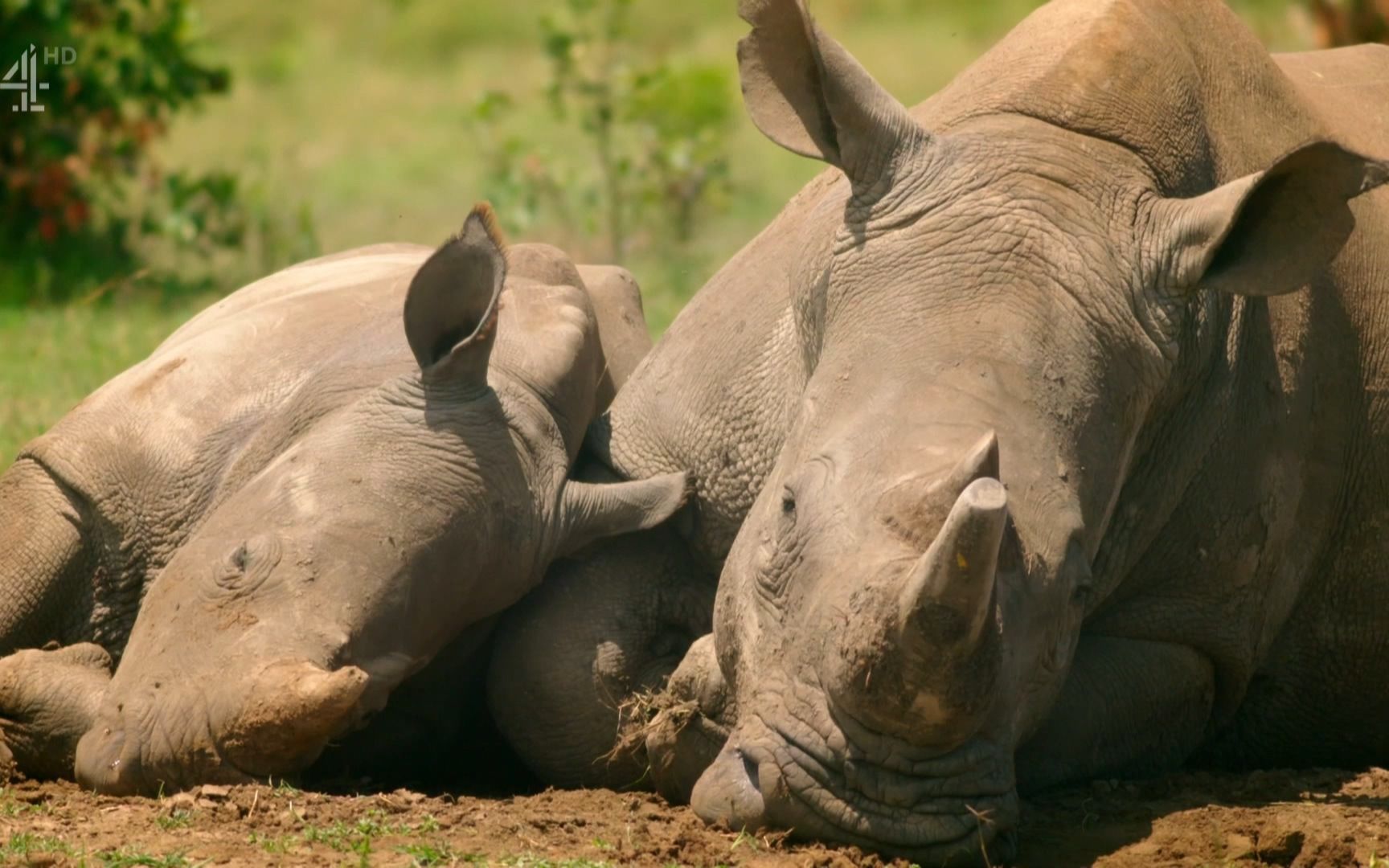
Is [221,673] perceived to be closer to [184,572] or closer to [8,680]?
[184,572]

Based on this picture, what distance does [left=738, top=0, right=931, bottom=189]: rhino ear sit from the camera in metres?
4.88

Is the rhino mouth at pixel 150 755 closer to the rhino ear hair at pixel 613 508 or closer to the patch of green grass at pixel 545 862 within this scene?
the patch of green grass at pixel 545 862

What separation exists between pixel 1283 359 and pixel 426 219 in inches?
331

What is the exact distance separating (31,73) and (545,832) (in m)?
8.26

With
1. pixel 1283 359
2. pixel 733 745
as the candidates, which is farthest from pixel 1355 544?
pixel 733 745

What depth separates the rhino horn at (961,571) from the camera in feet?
12.4

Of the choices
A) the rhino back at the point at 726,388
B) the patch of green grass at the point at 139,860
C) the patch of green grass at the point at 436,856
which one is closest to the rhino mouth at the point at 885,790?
the patch of green grass at the point at 436,856

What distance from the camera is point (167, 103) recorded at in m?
12.0

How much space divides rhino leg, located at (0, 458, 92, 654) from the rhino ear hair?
1.34m

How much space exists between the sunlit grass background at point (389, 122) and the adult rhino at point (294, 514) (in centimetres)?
159

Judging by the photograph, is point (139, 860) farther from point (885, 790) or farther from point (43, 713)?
point (885, 790)

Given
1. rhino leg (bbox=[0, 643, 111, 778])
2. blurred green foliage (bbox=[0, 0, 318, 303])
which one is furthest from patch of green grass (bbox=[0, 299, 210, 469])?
rhino leg (bbox=[0, 643, 111, 778])

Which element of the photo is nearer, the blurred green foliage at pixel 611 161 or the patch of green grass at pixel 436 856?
the patch of green grass at pixel 436 856

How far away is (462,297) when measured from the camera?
18.0ft
